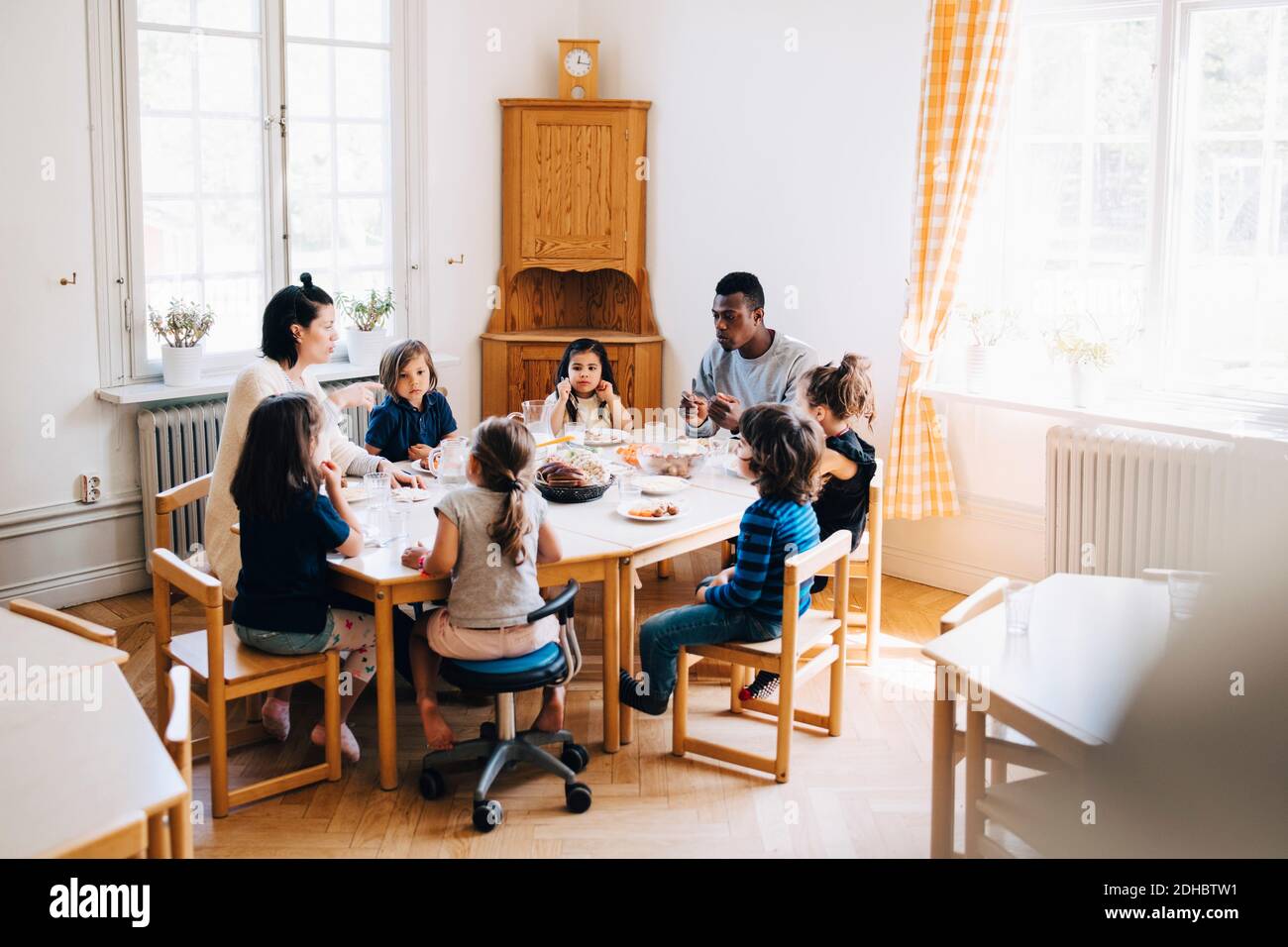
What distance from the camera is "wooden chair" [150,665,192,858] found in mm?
2016

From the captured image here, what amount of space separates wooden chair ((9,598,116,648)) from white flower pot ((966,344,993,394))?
336 cm

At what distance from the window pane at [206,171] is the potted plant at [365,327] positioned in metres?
0.39

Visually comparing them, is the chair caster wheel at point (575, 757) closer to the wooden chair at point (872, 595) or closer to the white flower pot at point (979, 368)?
the wooden chair at point (872, 595)

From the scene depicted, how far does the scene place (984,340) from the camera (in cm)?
499

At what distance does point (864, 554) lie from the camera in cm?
491

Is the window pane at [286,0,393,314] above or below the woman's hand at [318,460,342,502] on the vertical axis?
above

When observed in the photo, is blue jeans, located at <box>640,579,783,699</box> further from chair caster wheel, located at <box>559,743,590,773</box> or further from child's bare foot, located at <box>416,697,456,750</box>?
child's bare foot, located at <box>416,697,456,750</box>

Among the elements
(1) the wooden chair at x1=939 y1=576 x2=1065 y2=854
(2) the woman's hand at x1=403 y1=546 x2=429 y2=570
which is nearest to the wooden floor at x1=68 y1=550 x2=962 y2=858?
(1) the wooden chair at x1=939 y1=576 x2=1065 y2=854

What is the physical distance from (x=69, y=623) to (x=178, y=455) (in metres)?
2.36

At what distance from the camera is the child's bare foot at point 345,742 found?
3635 millimetres

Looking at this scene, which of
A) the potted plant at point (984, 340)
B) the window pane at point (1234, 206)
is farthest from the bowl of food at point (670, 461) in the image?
the window pane at point (1234, 206)

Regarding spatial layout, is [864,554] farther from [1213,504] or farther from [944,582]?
[1213,504]
